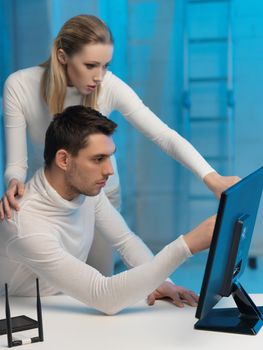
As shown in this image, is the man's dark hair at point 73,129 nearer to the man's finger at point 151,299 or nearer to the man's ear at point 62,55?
the man's ear at point 62,55

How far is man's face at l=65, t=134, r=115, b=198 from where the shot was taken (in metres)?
1.80

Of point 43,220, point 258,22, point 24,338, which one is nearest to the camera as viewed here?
point 24,338

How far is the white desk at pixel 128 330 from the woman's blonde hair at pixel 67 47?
0.73 m

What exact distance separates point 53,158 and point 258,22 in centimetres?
269

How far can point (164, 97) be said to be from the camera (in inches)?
171

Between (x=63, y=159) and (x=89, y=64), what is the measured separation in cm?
40

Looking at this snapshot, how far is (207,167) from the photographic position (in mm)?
2080

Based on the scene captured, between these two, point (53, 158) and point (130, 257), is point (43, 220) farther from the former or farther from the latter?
point (130, 257)

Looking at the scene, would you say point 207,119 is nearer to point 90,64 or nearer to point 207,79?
point 207,79

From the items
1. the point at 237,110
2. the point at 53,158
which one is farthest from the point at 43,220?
the point at 237,110

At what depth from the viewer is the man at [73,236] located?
163 cm

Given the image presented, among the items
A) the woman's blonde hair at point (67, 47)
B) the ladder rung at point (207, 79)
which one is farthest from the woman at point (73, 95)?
the ladder rung at point (207, 79)

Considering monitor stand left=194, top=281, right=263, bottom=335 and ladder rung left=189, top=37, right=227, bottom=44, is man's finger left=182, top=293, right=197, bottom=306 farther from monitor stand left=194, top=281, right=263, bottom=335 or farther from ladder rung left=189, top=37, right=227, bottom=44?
ladder rung left=189, top=37, right=227, bottom=44

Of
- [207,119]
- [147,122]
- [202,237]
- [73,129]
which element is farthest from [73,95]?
[207,119]
